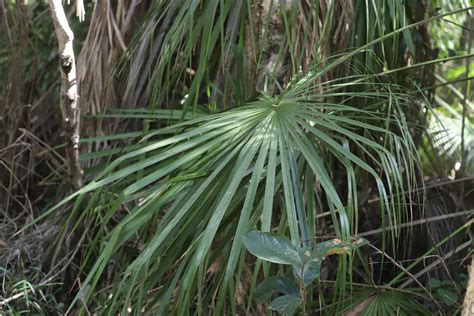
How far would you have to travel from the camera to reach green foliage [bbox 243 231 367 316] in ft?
5.65

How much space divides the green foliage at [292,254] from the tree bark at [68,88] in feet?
3.07

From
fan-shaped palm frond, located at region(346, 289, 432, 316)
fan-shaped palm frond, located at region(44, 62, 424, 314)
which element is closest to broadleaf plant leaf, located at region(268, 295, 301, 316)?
fan-shaped palm frond, located at region(44, 62, 424, 314)

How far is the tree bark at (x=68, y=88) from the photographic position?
2.29m

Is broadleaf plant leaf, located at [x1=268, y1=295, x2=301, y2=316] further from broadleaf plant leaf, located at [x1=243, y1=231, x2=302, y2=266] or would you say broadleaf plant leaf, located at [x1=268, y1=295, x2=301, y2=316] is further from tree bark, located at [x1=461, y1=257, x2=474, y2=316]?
tree bark, located at [x1=461, y1=257, x2=474, y2=316]

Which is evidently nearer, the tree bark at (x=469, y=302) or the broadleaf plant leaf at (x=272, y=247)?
the broadleaf plant leaf at (x=272, y=247)

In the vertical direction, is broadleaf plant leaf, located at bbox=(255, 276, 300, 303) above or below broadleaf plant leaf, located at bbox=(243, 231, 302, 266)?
below

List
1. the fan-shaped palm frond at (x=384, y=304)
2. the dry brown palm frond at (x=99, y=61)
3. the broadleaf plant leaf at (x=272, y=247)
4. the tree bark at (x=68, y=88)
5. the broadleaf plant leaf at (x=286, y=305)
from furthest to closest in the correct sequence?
the dry brown palm frond at (x=99, y=61), the tree bark at (x=68, y=88), the fan-shaped palm frond at (x=384, y=304), the broadleaf plant leaf at (x=286, y=305), the broadleaf plant leaf at (x=272, y=247)

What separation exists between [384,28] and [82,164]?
1.29 m

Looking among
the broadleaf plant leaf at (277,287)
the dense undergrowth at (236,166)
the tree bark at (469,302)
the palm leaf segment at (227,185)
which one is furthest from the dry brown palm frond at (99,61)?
the tree bark at (469,302)

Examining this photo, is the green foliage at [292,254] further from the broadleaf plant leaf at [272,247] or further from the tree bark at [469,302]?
the tree bark at [469,302]

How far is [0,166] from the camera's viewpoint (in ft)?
10.7

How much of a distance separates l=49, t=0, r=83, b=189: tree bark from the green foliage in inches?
36.8

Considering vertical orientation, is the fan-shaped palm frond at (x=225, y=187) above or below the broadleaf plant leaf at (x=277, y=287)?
→ above

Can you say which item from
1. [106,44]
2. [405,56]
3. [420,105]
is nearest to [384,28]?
[420,105]
